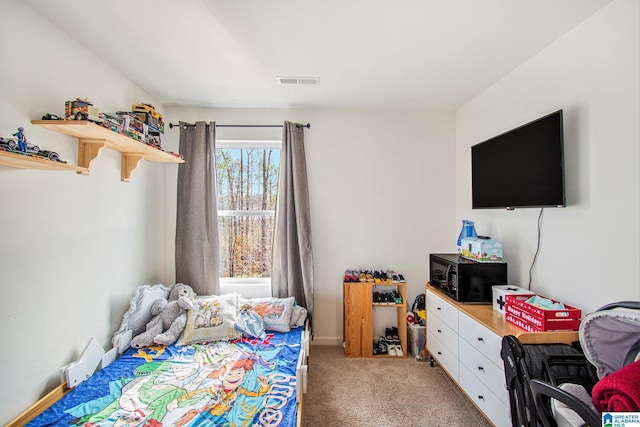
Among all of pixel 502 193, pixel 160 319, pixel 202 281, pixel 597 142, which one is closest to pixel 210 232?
pixel 202 281

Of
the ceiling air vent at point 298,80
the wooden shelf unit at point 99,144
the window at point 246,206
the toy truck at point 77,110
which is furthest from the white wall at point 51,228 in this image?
the ceiling air vent at point 298,80

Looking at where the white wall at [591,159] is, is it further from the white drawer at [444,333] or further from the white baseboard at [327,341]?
the white baseboard at [327,341]

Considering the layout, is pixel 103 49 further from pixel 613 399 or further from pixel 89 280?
pixel 613 399

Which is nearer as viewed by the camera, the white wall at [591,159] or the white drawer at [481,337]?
the white wall at [591,159]

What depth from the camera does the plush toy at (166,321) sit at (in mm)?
2111

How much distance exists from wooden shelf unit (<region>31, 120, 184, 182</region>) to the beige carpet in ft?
7.67

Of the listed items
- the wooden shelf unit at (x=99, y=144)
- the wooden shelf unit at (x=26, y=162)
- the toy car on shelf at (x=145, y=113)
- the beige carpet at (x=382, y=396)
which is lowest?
the beige carpet at (x=382, y=396)

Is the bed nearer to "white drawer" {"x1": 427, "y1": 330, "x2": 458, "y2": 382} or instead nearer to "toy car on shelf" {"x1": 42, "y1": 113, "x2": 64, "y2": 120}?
"white drawer" {"x1": 427, "y1": 330, "x2": 458, "y2": 382}

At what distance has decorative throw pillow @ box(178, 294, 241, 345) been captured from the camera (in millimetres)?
2188

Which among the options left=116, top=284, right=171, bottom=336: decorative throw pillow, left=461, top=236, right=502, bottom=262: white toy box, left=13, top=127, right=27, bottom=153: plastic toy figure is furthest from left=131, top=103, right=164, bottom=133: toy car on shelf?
left=461, top=236, right=502, bottom=262: white toy box

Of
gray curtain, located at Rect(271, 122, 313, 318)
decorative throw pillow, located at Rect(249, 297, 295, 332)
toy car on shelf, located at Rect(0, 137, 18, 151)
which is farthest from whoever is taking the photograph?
gray curtain, located at Rect(271, 122, 313, 318)

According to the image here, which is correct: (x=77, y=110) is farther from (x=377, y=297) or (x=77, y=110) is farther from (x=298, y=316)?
(x=377, y=297)

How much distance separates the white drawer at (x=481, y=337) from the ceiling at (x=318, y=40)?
1.91 m

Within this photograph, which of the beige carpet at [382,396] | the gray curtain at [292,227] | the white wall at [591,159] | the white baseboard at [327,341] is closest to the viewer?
the white wall at [591,159]
